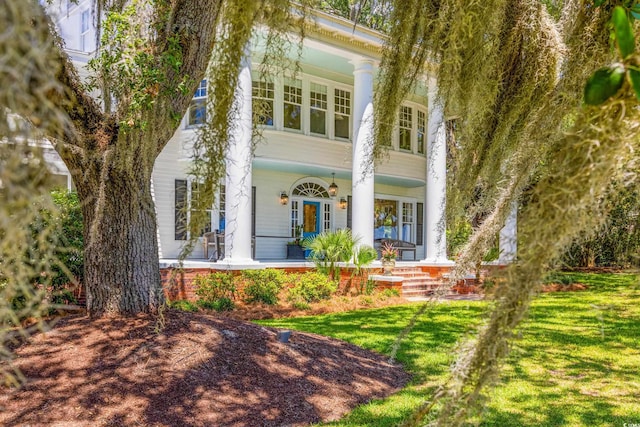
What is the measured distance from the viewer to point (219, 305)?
355 inches

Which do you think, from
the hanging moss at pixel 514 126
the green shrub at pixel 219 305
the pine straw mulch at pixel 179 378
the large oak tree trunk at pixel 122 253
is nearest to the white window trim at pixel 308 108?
the green shrub at pixel 219 305

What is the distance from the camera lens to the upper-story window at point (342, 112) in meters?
14.4

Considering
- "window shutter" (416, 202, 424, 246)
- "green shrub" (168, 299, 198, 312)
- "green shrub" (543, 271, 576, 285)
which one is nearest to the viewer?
"green shrub" (543, 271, 576, 285)

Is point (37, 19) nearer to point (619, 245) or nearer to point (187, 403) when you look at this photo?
point (619, 245)

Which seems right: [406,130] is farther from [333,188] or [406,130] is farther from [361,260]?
[361,260]

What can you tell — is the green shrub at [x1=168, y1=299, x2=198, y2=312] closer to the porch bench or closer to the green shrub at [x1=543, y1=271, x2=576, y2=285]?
the porch bench

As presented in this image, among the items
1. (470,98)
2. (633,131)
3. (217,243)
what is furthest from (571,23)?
(217,243)

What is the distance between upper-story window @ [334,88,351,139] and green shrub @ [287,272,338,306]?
531cm

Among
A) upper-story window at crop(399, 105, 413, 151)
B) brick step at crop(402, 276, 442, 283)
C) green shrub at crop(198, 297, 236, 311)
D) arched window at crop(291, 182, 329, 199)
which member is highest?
upper-story window at crop(399, 105, 413, 151)

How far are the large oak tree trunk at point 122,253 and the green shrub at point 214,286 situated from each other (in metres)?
4.59

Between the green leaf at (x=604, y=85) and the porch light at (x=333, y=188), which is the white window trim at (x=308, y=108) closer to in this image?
the porch light at (x=333, y=188)

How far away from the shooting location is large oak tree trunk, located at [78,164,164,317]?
14.7 feet

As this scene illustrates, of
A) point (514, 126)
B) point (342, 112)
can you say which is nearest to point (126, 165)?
point (514, 126)

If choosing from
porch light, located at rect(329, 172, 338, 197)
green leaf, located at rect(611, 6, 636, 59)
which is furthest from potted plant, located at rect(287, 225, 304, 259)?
green leaf, located at rect(611, 6, 636, 59)
